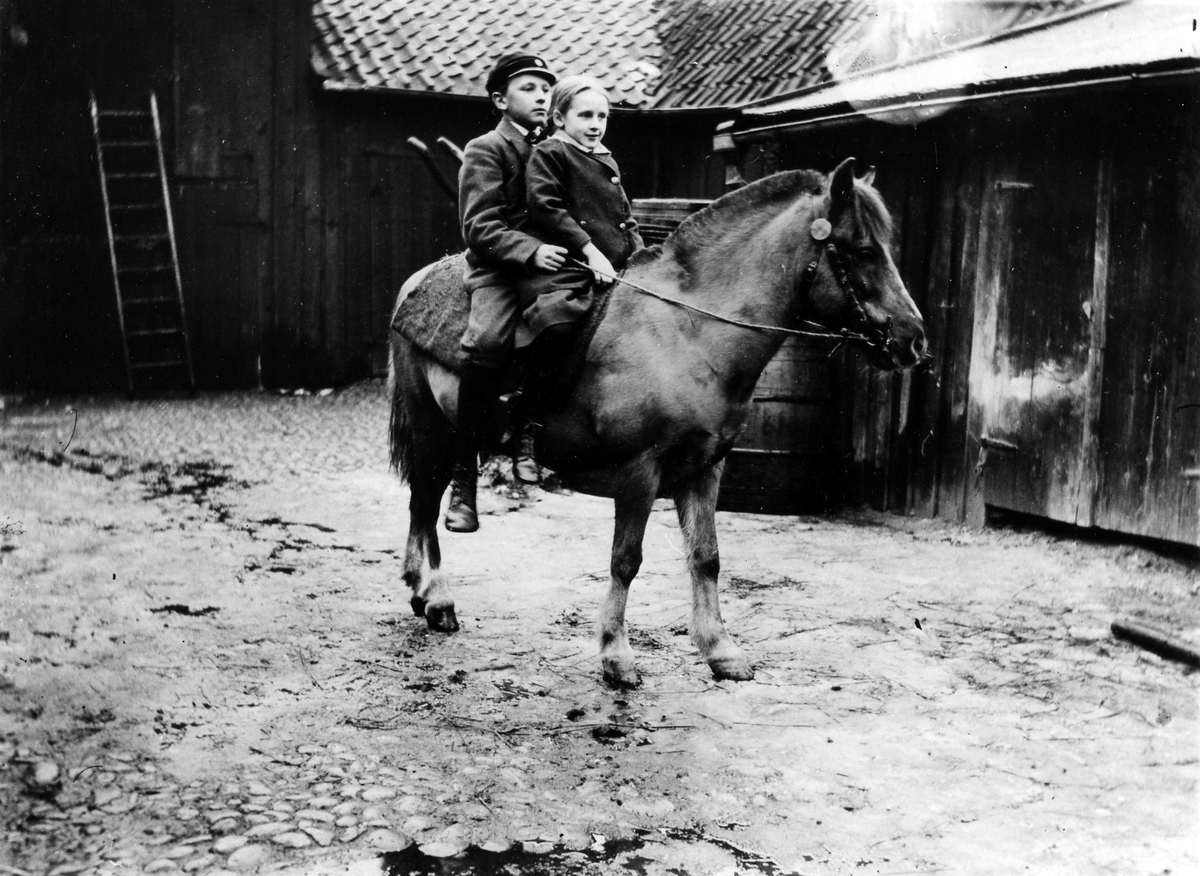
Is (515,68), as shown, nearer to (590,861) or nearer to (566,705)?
(566,705)

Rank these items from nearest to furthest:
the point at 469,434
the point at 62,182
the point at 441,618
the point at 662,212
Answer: the point at 469,434
the point at 441,618
the point at 662,212
the point at 62,182

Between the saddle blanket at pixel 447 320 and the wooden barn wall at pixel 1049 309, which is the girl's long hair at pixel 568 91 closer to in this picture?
the saddle blanket at pixel 447 320

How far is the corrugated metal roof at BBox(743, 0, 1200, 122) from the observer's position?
662 cm

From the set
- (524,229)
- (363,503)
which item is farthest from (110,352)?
(524,229)

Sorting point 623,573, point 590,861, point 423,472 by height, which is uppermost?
point 423,472

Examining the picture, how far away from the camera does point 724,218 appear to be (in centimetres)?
492

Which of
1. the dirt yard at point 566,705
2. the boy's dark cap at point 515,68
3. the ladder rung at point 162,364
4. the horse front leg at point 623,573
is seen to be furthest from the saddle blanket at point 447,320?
the ladder rung at point 162,364

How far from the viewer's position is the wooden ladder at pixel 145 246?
46.0ft

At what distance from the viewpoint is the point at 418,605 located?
18.7ft

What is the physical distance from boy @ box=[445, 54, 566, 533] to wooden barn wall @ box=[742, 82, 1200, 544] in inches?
150

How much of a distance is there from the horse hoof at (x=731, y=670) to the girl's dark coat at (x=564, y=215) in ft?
5.12

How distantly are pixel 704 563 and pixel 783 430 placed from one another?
348 centimetres

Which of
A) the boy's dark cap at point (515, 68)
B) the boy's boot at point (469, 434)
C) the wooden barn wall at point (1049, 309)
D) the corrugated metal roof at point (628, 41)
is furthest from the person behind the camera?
the corrugated metal roof at point (628, 41)

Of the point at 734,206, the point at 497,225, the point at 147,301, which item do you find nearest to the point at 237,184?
the point at 147,301
